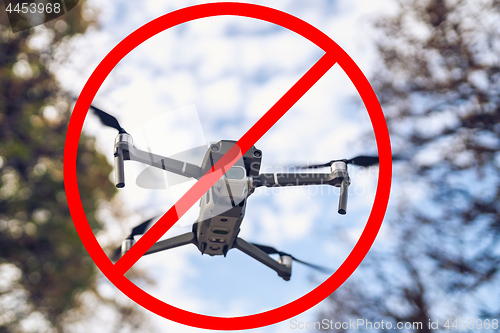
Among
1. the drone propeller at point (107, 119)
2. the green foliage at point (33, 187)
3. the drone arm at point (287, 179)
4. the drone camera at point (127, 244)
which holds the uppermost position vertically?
the green foliage at point (33, 187)

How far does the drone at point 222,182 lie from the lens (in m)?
2.23

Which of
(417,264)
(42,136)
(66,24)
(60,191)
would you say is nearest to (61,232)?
(60,191)

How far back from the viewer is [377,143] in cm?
372

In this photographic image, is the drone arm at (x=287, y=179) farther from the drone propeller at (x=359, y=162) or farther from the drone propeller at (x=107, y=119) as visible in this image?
the drone propeller at (x=107, y=119)

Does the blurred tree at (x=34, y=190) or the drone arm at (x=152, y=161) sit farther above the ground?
the blurred tree at (x=34, y=190)

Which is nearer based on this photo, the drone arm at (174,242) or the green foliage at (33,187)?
the drone arm at (174,242)

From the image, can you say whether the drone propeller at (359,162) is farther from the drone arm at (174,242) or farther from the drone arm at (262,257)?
the drone arm at (174,242)

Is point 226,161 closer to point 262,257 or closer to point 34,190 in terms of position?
point 262,257

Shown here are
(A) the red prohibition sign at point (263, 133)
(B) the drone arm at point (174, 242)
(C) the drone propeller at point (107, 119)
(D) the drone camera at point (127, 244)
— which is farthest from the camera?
(A) the red prohibition sign at point (263, 133)

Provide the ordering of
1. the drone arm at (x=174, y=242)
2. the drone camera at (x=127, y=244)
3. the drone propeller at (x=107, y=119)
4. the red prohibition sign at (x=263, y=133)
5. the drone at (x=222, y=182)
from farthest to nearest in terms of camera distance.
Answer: the red prohibition sign at (x=263, y=133) < the drone camera at (x=127, y=244) < the drone arm at (x=174, y=242) < the drone propeller at (x=107, y=119) < the drone at (x=222, y=182)

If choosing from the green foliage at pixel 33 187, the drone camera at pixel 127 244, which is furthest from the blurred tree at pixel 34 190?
the drone camera at pixel 127 244

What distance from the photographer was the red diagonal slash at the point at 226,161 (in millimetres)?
2232

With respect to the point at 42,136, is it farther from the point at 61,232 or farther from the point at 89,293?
the point at 89,293

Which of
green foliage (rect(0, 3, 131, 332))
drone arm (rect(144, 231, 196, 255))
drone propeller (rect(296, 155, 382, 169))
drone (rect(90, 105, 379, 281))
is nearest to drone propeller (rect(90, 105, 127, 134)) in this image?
drone (rect(90, 105, 379, 281))
